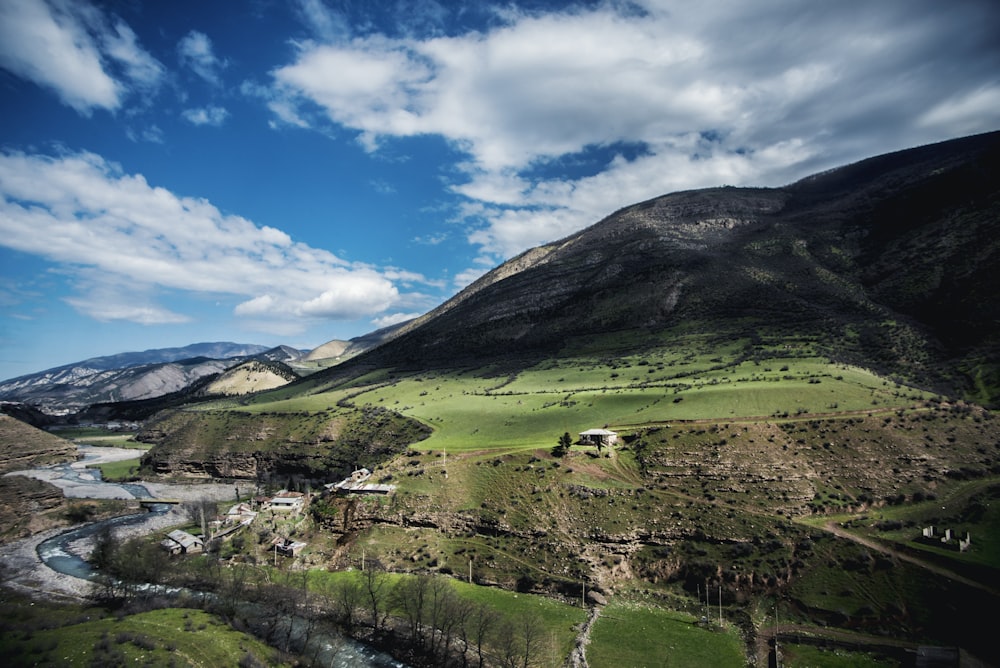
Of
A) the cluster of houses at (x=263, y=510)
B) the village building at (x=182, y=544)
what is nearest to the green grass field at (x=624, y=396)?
the cluster of houses at (x=263, y=510)

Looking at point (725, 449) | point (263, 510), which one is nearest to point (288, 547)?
point (263, 510)

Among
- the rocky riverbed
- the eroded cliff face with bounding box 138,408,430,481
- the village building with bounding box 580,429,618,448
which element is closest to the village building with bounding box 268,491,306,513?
the eroded cliff face with bounding box 138,408,430,481

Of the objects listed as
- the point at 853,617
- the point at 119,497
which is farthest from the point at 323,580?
the point at 119,497

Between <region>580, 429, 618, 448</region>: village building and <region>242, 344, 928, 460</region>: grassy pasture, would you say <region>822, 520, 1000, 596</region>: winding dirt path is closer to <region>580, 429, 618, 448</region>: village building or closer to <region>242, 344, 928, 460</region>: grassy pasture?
<region>242, 344, 928, 460</region>: grassy pasture

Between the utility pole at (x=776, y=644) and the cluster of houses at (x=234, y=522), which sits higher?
the cluster of houses at (x=234, y=522)

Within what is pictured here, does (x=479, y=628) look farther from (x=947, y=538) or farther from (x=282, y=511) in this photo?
(x=282, y=511)

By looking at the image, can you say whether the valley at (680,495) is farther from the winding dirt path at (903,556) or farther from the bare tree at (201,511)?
the bare tree at (201,511)

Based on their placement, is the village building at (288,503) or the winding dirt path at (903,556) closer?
the winding dirt path at (903,556)
